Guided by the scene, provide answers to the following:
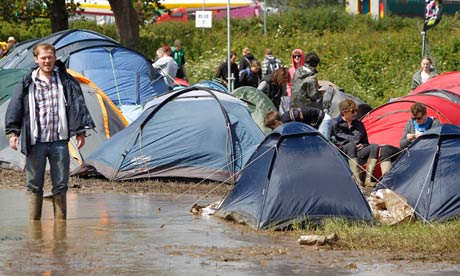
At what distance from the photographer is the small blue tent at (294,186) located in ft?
37.3

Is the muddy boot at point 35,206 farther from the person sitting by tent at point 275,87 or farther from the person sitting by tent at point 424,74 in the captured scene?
the person sitting by tent at point 424,74

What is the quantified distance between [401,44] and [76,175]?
2063 centimetres

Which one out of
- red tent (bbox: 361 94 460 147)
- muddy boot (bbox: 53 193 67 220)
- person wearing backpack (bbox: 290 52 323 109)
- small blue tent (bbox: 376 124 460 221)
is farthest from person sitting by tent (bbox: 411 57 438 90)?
muddy boot (bbox: 53 193 67 220)

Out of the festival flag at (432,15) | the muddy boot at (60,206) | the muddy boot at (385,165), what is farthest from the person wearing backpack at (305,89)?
the festival flag at (432,15)

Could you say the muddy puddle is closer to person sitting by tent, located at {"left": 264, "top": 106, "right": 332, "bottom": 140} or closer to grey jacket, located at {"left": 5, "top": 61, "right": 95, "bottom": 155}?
grey jacket, located at {"left": 5, "top": 61, "right": 95, "bottom": 155}

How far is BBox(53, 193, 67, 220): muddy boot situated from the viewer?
11.7m

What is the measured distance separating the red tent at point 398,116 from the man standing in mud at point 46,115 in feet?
22.7

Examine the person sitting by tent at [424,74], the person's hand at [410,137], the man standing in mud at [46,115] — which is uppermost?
the man standing in mud at [46,115]

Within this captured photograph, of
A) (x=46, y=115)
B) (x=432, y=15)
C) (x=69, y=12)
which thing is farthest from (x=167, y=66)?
(x=69, y=12)

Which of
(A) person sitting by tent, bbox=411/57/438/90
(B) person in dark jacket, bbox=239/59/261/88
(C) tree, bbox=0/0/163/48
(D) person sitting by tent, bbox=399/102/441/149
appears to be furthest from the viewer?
(C) tree, bbox=0/0/163/48

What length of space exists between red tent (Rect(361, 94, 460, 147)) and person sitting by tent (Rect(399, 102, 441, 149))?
1.20 meters

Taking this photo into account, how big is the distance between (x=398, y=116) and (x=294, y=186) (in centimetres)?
656

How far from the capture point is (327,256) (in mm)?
9883

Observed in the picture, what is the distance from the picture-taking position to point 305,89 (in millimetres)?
16938
